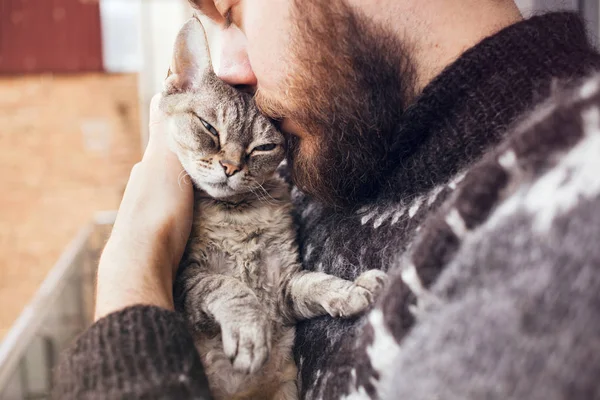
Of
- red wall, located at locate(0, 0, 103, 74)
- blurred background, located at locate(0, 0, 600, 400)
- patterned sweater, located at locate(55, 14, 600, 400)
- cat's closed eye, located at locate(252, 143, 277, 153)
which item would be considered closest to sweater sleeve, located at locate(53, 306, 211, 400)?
patterned sweater, located at locate(55, 14, 600, 400)

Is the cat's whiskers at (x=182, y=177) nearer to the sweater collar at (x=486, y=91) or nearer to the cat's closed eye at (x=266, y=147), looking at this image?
the cat's closed eye at (x=266, y=147)

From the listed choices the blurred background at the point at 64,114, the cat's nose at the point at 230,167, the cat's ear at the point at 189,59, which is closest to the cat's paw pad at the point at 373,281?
the cat's nose at the point at 230,167

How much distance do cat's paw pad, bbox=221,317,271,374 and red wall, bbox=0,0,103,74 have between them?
3913 mm

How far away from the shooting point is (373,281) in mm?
919

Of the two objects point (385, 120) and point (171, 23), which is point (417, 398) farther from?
point (171, 23)

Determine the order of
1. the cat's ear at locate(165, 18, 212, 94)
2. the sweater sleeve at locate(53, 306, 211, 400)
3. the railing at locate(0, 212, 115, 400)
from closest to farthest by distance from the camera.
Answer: the sweater sleeve at locate(53, 306, 211, 400)
the cat's ear at locate(165, 18, 212, 94)
the railing at locate(0, 212, 115, 400)

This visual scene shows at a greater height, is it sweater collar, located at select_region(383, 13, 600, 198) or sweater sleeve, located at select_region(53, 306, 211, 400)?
sweater collar, located at select_region(383, 13, 600, 198)

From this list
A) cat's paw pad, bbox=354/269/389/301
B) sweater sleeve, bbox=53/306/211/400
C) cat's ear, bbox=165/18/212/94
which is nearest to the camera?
sweater sleeve, bbox=53/306/211/400

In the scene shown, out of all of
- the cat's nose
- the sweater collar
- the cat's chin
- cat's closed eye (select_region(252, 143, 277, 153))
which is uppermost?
the sweater collar

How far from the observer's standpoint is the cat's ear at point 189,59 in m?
1.35

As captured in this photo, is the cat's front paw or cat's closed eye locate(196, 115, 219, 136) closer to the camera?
the cat's front paw

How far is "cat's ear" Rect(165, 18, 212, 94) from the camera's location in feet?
4.43

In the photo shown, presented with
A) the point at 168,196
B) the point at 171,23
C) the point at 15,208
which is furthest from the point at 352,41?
the point at 15,208

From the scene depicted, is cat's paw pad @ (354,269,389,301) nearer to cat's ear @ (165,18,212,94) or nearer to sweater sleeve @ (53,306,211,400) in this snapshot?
sweater sleeve @ (53,306,211,400)
